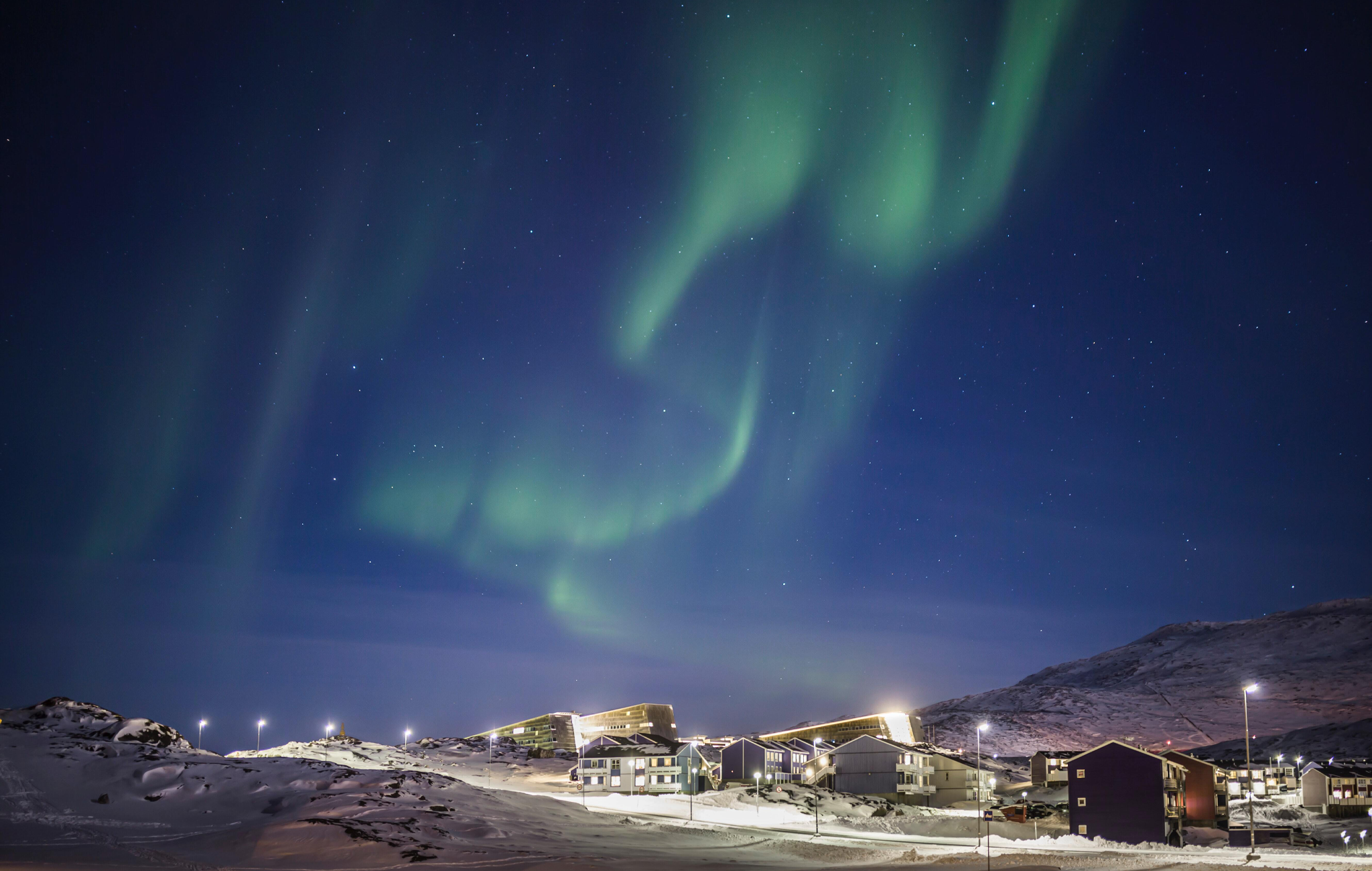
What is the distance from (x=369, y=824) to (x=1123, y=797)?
4984 cm

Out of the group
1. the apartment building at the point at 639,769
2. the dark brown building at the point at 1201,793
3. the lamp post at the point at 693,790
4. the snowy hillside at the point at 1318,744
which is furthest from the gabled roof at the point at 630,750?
the snowy hillside at the point at 1318,744

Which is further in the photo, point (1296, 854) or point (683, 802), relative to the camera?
point (683, 802)

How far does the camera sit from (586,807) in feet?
263

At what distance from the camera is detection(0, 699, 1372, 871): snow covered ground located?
48.0m

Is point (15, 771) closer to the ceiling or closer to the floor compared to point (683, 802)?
closer to the ceiling

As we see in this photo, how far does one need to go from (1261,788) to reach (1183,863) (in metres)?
86.8

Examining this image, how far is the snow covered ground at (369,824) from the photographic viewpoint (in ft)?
157

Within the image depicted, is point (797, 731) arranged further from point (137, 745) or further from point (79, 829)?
point (79, 829)

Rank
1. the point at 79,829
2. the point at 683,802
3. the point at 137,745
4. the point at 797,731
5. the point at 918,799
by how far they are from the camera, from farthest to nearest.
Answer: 1. the point at 797,731
2. the point at 918,799
3. the point at 683,802
4. the point at 137,745
5. the point at 79,829

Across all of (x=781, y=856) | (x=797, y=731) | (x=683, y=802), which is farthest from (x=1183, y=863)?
(x=797, y=731)

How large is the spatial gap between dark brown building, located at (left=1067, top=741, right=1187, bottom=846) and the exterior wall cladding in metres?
0.05

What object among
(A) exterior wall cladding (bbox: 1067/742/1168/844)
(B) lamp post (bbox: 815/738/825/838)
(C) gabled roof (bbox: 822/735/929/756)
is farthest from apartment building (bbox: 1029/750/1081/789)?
(A) exterior wall cladding (bbox: 1067/742/1168/844)

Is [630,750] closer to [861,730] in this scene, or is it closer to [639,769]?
[639,769]

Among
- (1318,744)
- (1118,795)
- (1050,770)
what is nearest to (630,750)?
(1118,795)
